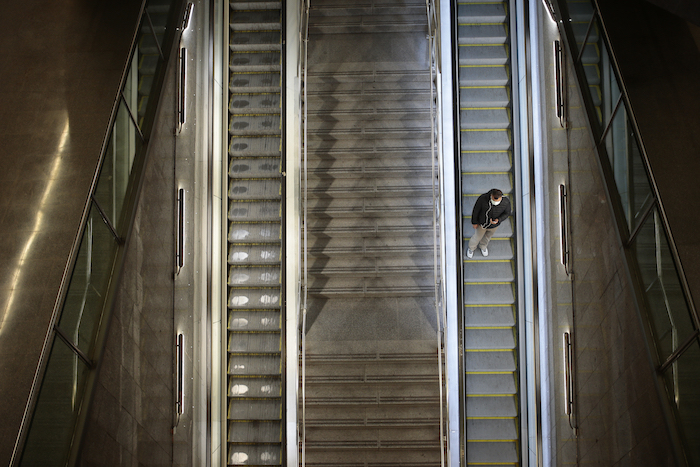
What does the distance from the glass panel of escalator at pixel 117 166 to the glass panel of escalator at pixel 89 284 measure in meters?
0.18

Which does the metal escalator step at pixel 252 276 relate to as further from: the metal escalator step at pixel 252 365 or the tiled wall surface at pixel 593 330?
the tiled wall surface at pixel 593 330

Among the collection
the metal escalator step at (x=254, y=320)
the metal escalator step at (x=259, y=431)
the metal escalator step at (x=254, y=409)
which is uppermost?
the metal escalator step at (x=254, y=320)

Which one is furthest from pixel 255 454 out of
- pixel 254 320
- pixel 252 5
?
pixel 252 5

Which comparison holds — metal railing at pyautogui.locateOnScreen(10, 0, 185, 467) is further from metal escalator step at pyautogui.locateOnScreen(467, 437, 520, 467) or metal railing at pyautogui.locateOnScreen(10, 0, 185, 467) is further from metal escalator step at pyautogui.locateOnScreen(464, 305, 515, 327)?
metal escalator step at pyautogui.locateOnScreen(467, 437, 520, 467)

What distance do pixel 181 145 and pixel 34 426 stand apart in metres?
3.84

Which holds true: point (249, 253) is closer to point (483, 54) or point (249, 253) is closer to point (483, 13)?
point (483, 54)

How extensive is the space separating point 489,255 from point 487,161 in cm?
145

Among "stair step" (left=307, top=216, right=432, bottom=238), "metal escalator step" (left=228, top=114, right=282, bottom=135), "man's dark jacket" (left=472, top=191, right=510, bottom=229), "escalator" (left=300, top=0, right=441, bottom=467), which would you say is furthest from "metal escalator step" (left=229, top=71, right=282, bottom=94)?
"man's dark jacket" (left=472, top=191, right=510, bottom=229)

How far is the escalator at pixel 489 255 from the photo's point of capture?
24.3ft

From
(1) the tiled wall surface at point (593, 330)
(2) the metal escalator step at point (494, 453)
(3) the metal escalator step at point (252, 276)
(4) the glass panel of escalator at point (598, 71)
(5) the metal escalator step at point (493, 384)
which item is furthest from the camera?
(3) the metal escalator step at point (252, 276)

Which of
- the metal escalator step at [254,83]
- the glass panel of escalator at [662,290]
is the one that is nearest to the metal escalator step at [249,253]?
the metal escalator step at [254,83]

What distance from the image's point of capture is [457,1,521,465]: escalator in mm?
7414

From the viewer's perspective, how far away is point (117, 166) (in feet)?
14.5

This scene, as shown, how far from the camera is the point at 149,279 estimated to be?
530cm
